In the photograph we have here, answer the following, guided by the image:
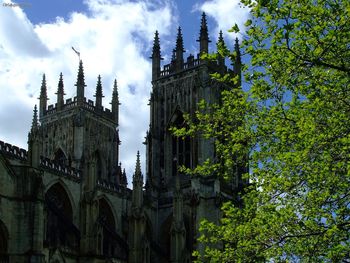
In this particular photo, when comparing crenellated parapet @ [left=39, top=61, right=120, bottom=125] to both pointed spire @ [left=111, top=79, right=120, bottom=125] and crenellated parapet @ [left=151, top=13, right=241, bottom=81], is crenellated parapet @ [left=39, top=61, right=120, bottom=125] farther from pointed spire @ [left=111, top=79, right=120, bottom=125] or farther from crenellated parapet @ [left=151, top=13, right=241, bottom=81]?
crenellated parapet @ [left=151, top=13, right=241, bottom=81]

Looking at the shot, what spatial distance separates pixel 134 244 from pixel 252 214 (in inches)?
936

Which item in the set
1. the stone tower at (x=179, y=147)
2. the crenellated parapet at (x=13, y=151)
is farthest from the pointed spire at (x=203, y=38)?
the crenellated parapet at (x=13, y=151)

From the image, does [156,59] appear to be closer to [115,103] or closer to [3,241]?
[115,103]

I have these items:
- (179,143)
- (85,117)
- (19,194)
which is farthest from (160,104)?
(19,194)

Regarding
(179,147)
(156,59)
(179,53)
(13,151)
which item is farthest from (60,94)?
(13,151)

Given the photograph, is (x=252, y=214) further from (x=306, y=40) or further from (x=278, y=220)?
(x=306, y=40)

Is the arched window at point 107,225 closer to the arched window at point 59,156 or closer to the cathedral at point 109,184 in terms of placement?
the cathedral at point 109,184

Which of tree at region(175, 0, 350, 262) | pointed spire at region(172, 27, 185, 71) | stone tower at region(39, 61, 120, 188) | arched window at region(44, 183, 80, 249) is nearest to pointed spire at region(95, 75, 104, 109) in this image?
stone tower at region(39, 61, 120, 188)

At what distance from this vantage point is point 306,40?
1494 cm

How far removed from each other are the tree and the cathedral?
14.7 meters

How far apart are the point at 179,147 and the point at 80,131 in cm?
1008

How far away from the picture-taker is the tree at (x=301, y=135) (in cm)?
1469


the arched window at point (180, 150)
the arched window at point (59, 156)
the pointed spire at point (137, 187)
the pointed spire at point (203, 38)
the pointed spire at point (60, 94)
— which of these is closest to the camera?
the pointed spire at point (137, 187)

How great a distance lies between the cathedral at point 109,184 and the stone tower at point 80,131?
89 mm
